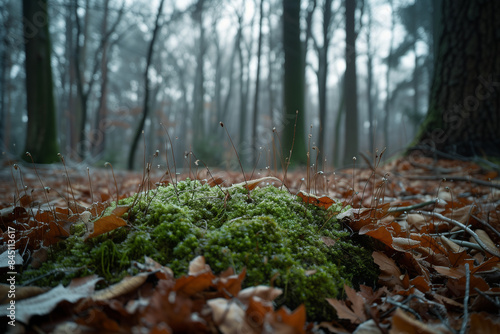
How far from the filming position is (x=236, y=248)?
1029mm

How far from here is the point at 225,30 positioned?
65.1 feet

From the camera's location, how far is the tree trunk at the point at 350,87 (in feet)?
22.8

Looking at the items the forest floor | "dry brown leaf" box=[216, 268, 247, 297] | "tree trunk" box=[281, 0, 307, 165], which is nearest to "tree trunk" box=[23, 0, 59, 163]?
the forest floor

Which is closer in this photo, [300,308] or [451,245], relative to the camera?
[300,308]

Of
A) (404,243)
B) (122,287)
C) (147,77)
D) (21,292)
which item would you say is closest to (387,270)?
(404,243)

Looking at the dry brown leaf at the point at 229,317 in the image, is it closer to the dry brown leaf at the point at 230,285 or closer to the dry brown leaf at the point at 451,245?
the dry brown leaf at the point at 230,285

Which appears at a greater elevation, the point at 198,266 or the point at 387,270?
the point at 198,266

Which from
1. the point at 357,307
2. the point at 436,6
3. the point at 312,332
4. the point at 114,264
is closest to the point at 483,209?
the point at 357,307

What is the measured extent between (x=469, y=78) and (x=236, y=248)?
15.2ft

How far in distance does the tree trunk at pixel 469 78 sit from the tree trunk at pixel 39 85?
24.3 feet

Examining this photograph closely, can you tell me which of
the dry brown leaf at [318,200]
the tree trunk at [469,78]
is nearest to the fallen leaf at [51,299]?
the dry brown leaf at [318,200]

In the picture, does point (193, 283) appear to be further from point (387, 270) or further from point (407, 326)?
point (387, 270)

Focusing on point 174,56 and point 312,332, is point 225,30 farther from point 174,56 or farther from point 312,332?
point 312,332

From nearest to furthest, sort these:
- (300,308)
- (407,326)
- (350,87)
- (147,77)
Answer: (300,308) < (407,326) < (147,77) < (350,87)
